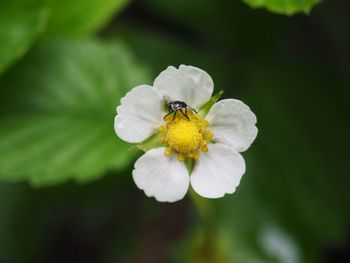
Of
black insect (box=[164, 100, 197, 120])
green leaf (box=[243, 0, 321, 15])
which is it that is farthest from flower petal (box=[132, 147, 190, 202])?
green leaf (box=[243, 0, 321, 15])

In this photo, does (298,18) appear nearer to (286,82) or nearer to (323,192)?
(286,82)

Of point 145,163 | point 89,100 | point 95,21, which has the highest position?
point 145,163

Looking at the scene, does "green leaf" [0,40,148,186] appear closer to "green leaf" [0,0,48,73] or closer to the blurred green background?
the blurred green background

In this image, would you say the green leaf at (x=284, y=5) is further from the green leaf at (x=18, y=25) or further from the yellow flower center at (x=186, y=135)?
the green leaf at (x=18, y=25)

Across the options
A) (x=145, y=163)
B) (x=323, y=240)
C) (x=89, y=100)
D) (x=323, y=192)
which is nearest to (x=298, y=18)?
(x=323, y=192)

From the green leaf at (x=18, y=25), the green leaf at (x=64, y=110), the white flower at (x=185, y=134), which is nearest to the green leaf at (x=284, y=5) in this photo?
the white flower at (x=185, y=134)

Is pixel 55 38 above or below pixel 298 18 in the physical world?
below
